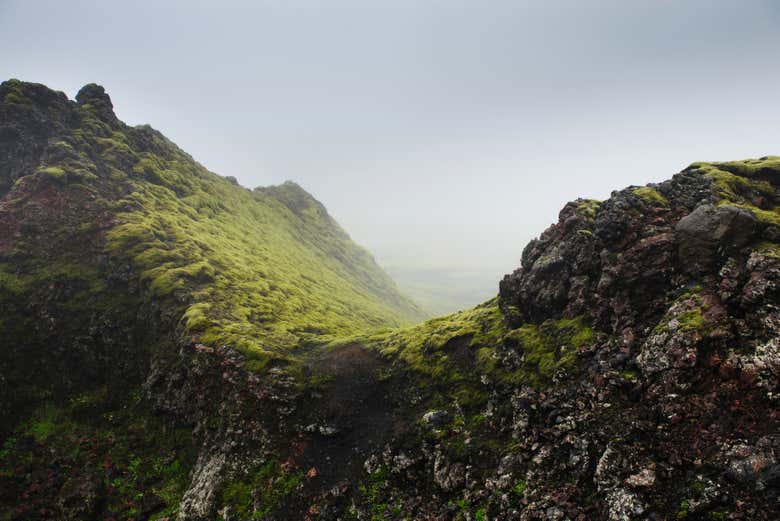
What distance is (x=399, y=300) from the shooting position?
158 m

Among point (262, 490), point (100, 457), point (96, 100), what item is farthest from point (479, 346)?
point (96, 100)

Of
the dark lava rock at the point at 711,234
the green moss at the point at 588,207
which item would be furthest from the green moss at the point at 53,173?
the dark lava rock at the point at 711,234

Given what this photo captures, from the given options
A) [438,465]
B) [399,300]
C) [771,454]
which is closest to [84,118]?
[438,465]

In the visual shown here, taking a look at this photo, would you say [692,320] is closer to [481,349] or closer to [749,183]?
[749,183]

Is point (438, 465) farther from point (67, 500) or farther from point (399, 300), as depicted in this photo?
point (399, 300)

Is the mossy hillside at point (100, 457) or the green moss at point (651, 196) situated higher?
the green moss at point (651, 196)

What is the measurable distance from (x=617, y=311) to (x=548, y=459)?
10.4 meters

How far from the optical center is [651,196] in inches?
1060

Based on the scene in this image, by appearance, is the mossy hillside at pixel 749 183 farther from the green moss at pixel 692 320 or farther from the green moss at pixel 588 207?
the green moss at pixel 692 320

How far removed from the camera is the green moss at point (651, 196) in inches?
1041

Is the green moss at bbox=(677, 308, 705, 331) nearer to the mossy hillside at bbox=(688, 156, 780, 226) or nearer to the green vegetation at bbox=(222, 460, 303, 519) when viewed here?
the mossy hillside at bbox=(688, 156, 780, 226)

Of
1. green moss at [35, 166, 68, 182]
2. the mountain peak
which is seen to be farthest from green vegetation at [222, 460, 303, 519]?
the mountain peak

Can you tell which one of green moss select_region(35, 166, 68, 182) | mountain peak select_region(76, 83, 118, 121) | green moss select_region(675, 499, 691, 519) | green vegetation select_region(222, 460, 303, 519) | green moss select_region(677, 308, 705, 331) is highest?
mountain peak select_region(76, 83, 118, 121)

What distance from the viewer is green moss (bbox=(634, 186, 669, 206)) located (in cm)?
2645
